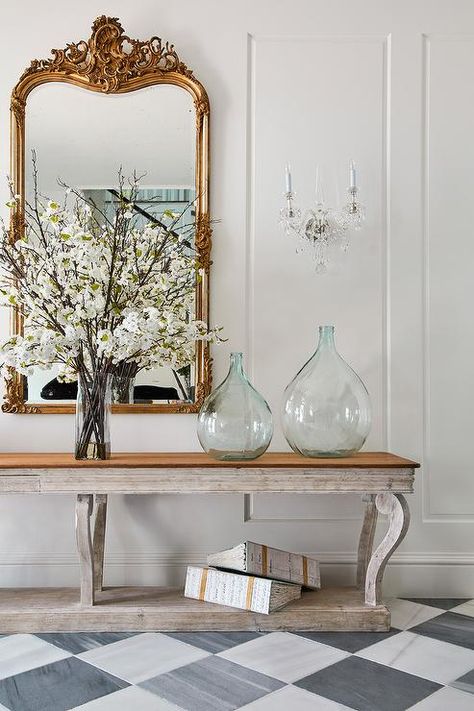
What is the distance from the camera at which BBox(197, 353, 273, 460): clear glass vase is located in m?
2.52

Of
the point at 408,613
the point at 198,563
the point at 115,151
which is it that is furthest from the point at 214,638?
the point at 115,151

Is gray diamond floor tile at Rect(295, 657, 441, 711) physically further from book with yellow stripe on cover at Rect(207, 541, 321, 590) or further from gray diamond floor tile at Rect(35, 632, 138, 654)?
gray diamond floor tile at Rect(35, 632, 138, 654)

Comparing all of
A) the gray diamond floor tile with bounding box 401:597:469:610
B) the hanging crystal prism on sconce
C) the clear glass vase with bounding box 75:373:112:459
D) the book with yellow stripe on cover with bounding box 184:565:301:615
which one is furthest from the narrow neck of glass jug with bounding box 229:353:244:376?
the gray diamond floor tile with bounding box 401:597:469:610

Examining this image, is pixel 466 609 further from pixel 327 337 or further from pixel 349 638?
pixel 327 337

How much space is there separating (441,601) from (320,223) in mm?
1588

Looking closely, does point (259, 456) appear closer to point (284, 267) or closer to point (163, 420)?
point (163, 420)

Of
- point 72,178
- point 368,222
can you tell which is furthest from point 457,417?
point 72,178

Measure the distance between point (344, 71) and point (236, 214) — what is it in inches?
29.1

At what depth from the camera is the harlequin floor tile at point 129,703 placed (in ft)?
6.17

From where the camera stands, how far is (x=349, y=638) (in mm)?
2408

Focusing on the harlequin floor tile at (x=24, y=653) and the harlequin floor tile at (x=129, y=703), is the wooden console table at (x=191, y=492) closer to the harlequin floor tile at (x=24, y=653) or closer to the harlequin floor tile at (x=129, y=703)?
the harlequin floor tile at (x=24, y=653)

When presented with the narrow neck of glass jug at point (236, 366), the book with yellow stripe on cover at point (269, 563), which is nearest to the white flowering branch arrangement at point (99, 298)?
the narrow neck of glass jug at point (236, 366)

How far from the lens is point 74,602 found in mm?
2557

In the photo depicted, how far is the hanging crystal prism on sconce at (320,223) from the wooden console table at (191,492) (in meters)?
0.90
